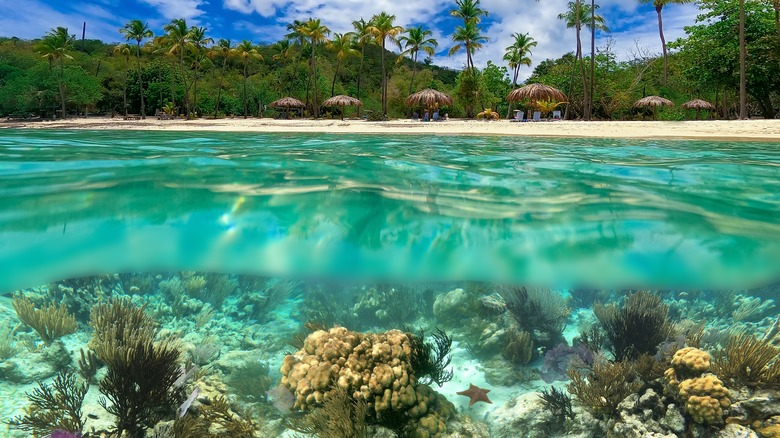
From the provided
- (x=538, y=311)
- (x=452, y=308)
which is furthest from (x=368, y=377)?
(x=538, y=311)

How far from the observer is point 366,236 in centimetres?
450

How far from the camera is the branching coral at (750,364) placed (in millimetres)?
4258

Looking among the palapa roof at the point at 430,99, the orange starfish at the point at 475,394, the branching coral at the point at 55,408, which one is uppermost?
the palapa roof at the point at 430,99

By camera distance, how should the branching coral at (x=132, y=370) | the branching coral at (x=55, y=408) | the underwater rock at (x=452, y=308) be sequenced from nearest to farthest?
the branching coral at (x=55, y=408) → the branching coral at (x=132, y=370) → the underwater rock at (x=452, y=308)

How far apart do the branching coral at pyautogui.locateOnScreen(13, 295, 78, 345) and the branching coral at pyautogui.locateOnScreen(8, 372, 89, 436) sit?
0.50 metres

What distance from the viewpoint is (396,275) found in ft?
15.7

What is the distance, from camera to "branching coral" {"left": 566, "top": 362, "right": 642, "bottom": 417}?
4.33 m

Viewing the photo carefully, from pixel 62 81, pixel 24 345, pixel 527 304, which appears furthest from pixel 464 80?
pixel 24 345

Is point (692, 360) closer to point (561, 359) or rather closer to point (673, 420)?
point (673, 420)

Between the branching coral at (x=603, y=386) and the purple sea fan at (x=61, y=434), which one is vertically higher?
the purple sea fan at (x=61, y=434)

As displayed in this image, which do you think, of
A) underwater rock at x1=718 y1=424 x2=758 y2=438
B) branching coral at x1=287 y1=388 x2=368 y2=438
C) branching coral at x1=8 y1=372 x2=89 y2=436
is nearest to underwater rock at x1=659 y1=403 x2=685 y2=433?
underwater rock at x1=718 y1=424 x2=758 y2=438

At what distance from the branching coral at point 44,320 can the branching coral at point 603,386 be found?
4.87 m

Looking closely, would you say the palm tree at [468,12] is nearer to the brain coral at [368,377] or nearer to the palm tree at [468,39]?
the palm tree at [468,39]

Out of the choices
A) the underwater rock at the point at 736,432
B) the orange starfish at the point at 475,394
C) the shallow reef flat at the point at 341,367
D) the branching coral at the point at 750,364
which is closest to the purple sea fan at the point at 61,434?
the shallow reef flat at the point at 341,367
